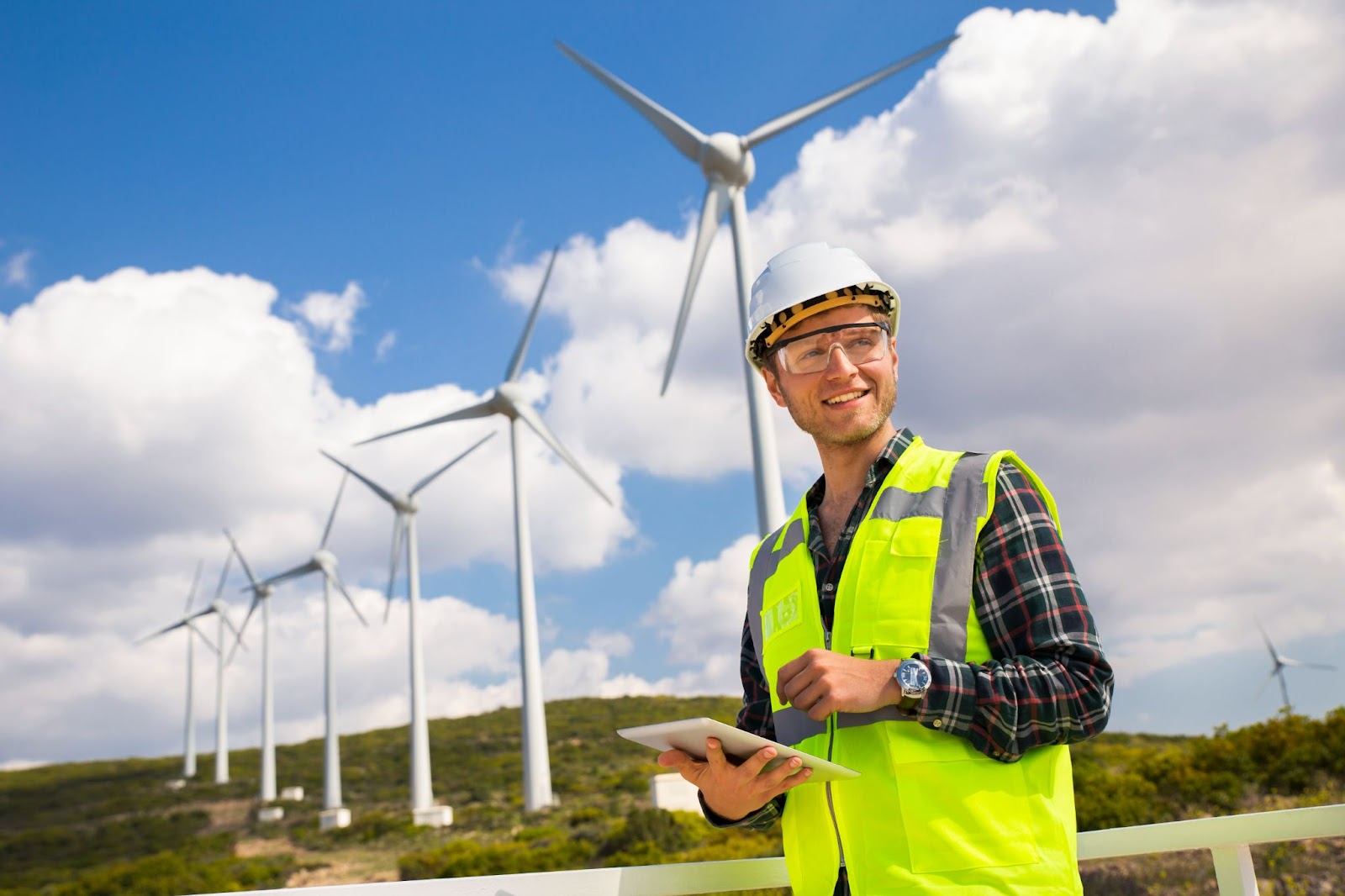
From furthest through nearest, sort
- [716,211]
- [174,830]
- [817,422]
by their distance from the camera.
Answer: [174,830] < [716,211] < [817,422]

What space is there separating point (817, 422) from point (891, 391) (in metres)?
0.23

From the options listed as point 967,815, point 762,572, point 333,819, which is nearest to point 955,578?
point 967,815

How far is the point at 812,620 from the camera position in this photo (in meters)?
2.68

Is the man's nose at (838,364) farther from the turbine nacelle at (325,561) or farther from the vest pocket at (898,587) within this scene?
the turbine nacelle at (325,561)

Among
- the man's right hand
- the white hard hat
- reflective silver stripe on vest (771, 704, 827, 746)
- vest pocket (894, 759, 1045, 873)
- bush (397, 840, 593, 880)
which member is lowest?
bush (397, 840, 593, 880)

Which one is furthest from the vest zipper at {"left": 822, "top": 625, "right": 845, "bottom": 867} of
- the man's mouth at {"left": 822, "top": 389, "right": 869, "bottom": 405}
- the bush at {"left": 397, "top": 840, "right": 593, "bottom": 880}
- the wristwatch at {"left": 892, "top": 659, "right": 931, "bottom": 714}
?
the bush at {"left": 397, "top": 840, "right": 593, "bottom": 880}

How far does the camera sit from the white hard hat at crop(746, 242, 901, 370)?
2.92 metres

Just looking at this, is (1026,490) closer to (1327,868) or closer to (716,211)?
(1327,868)

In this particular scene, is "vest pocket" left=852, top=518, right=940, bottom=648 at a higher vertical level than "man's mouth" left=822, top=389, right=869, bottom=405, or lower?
lower

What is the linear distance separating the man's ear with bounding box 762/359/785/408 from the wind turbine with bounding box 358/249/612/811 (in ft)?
107

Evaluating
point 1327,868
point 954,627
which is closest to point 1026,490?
point 954,627

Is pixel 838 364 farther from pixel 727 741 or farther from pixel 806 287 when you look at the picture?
pixel 727 741

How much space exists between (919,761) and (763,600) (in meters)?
0.81

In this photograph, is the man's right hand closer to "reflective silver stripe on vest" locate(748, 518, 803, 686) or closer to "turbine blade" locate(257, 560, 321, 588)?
"reflective silver stripe on vest" locate(748, 518, 803, 686)
